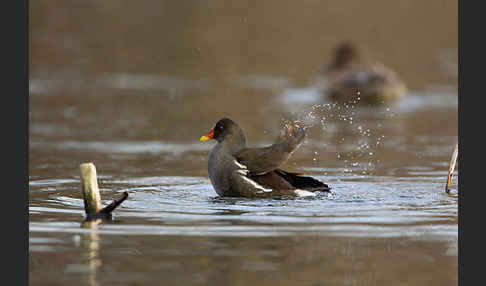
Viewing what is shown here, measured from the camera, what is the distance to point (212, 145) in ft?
58.5

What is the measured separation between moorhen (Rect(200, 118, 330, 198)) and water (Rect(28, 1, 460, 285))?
18 cm

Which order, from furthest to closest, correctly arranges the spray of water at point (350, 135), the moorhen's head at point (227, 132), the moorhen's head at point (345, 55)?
the moorhen's head at point (345, 55)
the spray of water at point (350, 135)
the moorhen's head at point (227, 132)

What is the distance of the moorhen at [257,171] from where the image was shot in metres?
11.3

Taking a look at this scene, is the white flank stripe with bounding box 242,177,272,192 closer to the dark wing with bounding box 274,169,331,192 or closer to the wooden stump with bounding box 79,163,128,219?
the dark wing with bounding box 274,169,331,192

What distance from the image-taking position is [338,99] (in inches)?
973

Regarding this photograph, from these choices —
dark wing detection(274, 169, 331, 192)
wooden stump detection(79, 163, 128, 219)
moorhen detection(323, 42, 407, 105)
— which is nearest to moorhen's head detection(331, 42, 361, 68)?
moorhen detection(323, 42, 407, 105)

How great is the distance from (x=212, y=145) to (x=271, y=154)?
6522 millimetres

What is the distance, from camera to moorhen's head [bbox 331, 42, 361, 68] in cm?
2692

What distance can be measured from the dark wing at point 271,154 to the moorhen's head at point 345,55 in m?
15.6

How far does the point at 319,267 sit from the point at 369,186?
14.8 ft

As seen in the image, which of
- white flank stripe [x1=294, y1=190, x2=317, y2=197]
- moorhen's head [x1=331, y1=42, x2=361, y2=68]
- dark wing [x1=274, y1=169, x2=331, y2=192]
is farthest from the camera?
moorhen's head [x1=331, y1=42, x2=361, y2=68]

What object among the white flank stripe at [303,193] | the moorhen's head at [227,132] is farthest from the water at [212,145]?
the moorhen's head at [227,132]

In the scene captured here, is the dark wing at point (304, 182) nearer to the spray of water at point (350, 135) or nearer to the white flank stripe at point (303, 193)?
the white flank stripe at point (303, 193)

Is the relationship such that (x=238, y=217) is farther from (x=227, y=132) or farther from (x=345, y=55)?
(x=345, y=55)
